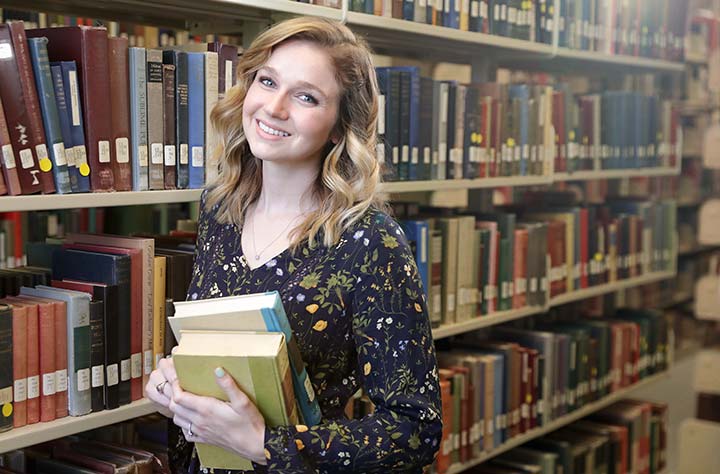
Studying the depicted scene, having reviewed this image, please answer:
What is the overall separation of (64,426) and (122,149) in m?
0.53

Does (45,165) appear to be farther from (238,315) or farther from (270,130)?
(238,315)

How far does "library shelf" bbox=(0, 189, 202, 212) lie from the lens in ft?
5.25

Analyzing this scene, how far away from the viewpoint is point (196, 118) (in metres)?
1.92

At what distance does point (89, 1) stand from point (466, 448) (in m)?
1.64

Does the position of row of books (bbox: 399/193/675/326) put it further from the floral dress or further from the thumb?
the thumb

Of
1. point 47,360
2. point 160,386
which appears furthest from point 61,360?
point 160,386

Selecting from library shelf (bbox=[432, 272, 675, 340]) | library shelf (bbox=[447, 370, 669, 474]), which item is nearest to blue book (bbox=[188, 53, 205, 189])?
library shelf (bbox=[432, 272, 675, 340])

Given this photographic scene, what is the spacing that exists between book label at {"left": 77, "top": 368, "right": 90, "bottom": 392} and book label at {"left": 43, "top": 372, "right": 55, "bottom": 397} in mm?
47

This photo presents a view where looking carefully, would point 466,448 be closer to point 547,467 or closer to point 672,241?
point 547,467

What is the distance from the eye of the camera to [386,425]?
147 centimetres

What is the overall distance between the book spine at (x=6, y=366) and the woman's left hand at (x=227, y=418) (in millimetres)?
369

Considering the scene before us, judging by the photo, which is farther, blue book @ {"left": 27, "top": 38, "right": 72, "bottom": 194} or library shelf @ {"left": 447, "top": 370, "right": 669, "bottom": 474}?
library shelf @ {"left": 447, "top": 370, "right": 669, "bottom": 474}

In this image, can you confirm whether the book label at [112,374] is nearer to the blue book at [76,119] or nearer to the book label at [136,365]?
the book label at [136,365]

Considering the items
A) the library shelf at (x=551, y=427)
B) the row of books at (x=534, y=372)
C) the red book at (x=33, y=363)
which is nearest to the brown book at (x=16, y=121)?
the red book at (x=33, y=363)
